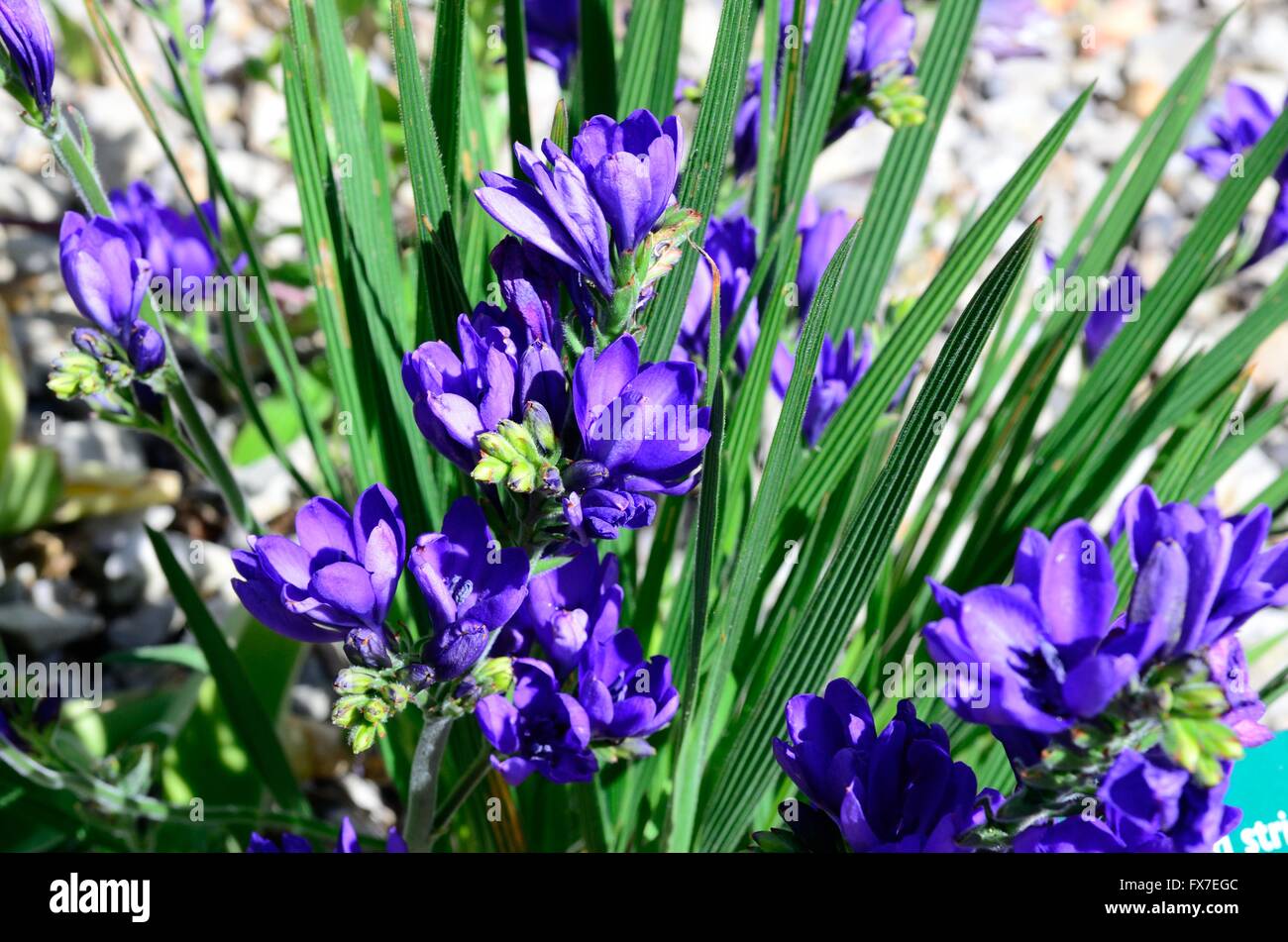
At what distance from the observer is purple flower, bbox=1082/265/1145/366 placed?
1.13 meters

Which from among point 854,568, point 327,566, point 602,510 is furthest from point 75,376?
point 854,568

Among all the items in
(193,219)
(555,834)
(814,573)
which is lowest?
(555,834)

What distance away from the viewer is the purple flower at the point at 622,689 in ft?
2.17

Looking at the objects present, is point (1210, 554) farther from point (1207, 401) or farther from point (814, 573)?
point (1207, 401)

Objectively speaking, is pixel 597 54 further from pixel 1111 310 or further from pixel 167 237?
pixel 1111 310

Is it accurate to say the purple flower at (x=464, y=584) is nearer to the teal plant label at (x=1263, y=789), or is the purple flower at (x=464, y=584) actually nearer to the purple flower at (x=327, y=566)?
the purple flower at (x=327, y=566)

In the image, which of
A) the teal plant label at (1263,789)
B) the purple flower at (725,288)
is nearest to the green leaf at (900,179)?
the purple flower at (725,288)

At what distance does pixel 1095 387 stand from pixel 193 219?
2.61ft

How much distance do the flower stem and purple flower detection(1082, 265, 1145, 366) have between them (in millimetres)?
771

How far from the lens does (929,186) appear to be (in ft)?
6.99

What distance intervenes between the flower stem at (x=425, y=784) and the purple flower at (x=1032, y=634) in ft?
0.94

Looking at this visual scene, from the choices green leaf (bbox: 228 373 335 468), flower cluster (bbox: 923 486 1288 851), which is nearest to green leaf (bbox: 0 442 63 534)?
green leaf (bbox: 228 373 335 468)

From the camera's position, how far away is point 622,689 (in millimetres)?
688
